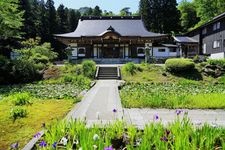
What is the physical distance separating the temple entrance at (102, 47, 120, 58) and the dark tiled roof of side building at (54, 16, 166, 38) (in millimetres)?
2062

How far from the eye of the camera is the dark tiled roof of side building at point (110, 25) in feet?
142

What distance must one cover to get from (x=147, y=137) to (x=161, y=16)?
6337cm

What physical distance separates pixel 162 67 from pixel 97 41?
1501 cm

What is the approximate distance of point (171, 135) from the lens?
5.83 meters

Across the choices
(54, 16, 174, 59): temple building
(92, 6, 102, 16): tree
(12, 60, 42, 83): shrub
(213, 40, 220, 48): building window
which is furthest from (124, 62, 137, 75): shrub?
(92, 6, 102, 16): tree

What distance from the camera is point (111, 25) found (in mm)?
45938

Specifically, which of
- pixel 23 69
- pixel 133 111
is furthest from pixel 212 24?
pixel 133 111

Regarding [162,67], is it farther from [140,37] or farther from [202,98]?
[202,98]

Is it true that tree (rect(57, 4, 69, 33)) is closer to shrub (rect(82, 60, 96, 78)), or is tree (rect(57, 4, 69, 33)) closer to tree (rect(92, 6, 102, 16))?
tree (rect(92, 6, 102, 16))

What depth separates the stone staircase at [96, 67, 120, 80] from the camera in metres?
26.9

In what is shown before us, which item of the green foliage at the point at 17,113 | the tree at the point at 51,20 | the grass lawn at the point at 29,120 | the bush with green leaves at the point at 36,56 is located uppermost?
the tree at the point at 51,20

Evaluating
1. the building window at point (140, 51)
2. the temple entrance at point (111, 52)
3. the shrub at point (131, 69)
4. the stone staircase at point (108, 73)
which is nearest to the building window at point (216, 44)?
the building window at point (140, 51)

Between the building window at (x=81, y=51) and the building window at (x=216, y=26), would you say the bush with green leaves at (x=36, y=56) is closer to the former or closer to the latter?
the building window at (x=81, y=51)

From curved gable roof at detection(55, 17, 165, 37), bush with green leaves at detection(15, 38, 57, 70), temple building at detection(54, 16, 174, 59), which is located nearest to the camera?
bush with green leaves at detection(15, 38, 57, 70)
